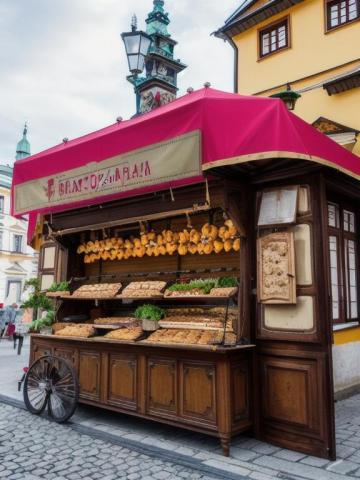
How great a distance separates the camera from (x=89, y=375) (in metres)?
6.71

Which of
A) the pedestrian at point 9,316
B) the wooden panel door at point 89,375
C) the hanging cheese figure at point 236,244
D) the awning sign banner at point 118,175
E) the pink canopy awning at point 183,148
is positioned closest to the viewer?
the pink canopy awning at point 183,148

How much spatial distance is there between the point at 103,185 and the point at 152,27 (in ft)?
16.3

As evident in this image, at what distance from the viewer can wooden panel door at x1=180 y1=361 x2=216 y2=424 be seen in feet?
17.0

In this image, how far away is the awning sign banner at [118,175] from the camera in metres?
5.11

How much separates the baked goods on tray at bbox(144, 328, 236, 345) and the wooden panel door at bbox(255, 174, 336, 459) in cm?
52

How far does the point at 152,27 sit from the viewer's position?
924cm

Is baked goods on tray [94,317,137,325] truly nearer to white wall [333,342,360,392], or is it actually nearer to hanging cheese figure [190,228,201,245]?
hanging cheese figure [190,228,201,245]

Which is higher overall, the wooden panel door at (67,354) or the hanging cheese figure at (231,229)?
the hanging cheese figure at (231,229)

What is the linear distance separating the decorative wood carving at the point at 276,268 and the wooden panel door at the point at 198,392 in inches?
46.3

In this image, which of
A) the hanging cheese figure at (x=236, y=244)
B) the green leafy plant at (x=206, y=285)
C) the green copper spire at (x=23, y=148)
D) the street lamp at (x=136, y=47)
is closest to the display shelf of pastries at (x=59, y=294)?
the green leafy plant at (x=206, y=285)

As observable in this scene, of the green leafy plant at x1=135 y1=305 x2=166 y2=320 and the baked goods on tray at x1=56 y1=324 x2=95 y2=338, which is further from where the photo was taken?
the baked goods on tray at x1=56 y1=324 x2=95 y2=338

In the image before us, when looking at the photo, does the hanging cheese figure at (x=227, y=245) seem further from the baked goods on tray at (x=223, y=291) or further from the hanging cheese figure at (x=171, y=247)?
the hanging cheese figure at (x=171, y=247)

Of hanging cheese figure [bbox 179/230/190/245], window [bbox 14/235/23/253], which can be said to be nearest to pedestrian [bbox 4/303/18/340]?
hanging cheese figure [bbox 179/230/190/245]

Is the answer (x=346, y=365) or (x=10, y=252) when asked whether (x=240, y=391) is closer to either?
(x=346, y=365)
